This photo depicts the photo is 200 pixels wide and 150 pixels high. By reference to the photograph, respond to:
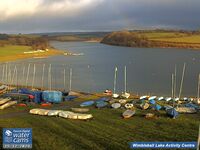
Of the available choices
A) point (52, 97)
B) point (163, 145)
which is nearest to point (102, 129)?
point (163, 145)

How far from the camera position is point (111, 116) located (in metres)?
29.0

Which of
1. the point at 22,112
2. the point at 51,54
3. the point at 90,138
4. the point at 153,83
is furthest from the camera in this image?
the point at 51,54

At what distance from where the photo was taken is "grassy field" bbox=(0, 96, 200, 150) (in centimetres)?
2095

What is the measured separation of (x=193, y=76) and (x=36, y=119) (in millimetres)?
50266

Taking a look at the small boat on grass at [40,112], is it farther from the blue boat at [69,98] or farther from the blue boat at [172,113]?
the blue boat at [172,113]

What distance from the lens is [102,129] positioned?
2425 centimetres

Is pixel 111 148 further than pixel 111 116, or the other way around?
pixel 111 116

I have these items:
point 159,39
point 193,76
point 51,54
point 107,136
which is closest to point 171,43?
point 159,39

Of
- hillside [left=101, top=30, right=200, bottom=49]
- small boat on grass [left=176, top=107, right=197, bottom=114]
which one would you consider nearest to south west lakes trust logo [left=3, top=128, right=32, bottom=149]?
small boat on grass [left=176, top=107, right=197, bottom=114]

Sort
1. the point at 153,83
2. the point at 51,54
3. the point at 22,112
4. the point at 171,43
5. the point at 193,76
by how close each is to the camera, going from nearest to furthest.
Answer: the point at 22,112, the point at 153,83, the point at 193,76, the point at 51,54, the point at 171,43

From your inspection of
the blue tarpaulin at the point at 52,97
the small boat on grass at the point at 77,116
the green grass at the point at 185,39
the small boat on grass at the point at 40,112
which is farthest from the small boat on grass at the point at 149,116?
the green grass at the point at 185,39

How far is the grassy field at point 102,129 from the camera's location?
68.7ft

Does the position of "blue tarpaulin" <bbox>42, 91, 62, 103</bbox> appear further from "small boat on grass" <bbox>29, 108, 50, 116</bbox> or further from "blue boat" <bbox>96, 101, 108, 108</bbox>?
"small boat on grass" <bbox>29, 108, 50, 116</bbox>

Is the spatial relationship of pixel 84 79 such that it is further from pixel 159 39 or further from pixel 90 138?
pixel 159 39
